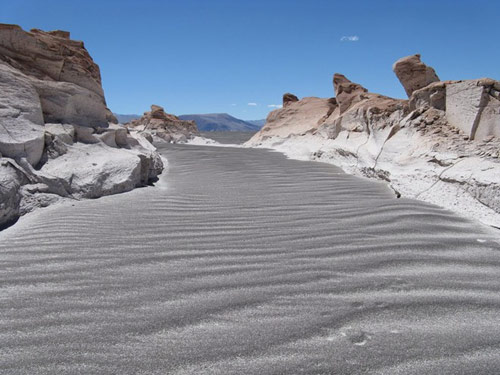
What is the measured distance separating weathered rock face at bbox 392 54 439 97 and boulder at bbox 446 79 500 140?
111 inches

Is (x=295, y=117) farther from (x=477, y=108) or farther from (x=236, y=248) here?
(x=236, y=248)

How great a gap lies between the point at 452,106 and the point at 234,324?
14.9ft

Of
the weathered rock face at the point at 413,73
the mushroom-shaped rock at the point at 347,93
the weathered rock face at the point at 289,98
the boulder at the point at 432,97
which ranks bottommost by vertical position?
the boulder at the point at 432,97

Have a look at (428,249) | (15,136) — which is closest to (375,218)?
(428,249)

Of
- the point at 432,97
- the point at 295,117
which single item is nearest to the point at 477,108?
the point at 432,97

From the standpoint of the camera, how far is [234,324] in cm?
167

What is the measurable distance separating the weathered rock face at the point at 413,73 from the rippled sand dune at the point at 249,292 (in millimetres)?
4789

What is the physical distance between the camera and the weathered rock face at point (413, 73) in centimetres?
743

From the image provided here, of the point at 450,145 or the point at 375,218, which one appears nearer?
the point at 375,218

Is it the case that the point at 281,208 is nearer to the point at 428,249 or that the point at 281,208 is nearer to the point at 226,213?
the point at 226,213

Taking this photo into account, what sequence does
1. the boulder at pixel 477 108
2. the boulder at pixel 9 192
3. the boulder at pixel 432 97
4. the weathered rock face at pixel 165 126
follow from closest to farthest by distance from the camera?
the boulder at pixel 9 192, the boulder at pixel 477 108, the boulder at pixel 432 97, the weathered rock face at pixel 165 126

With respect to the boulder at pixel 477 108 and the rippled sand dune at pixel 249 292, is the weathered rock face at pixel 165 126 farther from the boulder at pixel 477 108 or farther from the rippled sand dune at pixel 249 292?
the rippled sand dune at pixel 249 292

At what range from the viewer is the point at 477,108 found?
438 cm

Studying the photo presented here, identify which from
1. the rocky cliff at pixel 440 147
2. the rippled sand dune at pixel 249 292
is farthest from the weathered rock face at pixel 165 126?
the rippled sand dune at pixel 249 292
